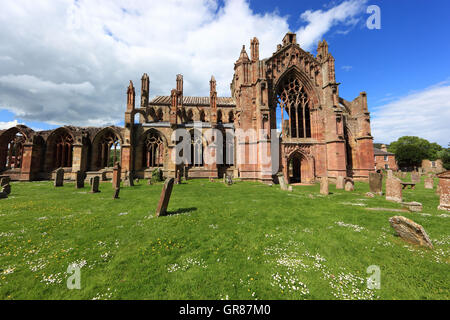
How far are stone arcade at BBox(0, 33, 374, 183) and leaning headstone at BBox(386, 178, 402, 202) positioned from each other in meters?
10.0

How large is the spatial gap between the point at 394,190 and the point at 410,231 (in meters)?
6.65

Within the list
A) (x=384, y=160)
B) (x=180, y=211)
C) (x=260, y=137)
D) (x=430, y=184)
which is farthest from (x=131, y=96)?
(x=384, y=160)

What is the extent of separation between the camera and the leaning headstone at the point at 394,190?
905cm

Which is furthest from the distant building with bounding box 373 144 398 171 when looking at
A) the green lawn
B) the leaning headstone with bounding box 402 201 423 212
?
the green lawn

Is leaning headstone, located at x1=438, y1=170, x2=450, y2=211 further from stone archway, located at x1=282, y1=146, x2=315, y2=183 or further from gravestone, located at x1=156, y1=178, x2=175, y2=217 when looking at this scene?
stone archway, located at x1=282, y1=146, x2=315, y2=183

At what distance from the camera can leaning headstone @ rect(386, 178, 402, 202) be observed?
9047 mm

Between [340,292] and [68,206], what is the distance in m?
11.1

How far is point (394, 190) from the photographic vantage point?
9.31 m

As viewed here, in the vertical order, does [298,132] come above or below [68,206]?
above

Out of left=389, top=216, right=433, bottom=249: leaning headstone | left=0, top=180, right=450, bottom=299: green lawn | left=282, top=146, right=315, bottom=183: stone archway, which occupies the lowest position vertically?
left=0, top=180, right=450, bottom=299: green lawn

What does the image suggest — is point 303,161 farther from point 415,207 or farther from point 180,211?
point 180,211

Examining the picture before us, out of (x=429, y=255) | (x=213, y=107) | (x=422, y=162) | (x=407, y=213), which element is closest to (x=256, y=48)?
(x=213, y=107)

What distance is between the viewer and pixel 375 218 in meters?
6.25
